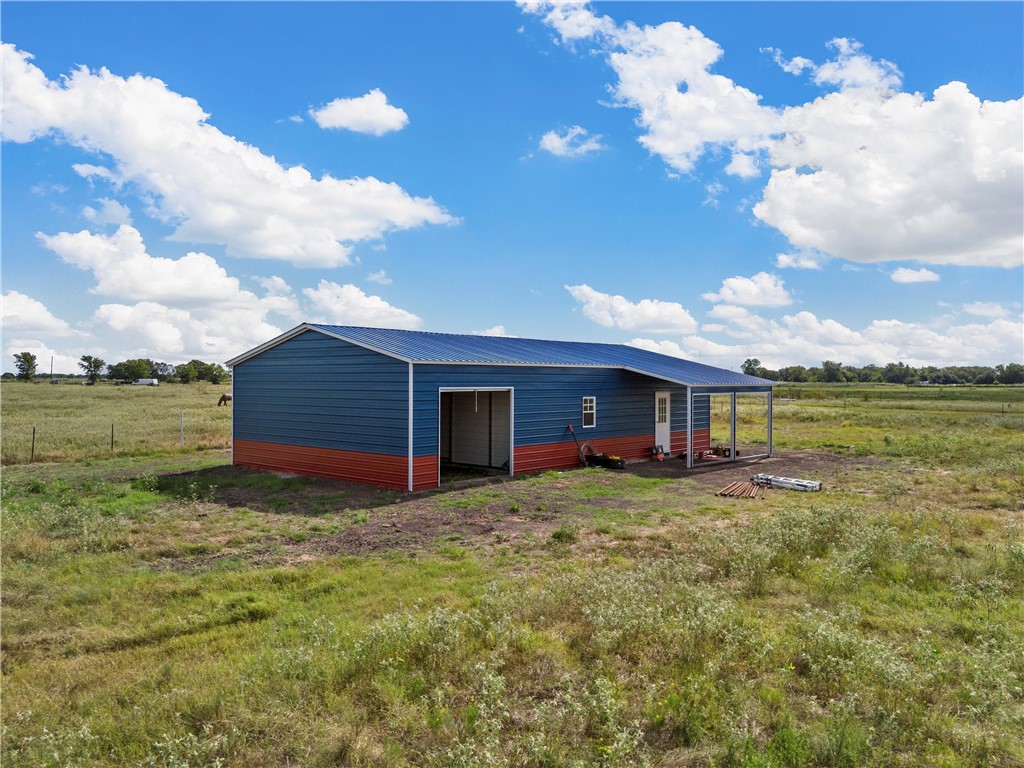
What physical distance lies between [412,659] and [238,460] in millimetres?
16053

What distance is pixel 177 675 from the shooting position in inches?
205

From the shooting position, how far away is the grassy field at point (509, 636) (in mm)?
4336

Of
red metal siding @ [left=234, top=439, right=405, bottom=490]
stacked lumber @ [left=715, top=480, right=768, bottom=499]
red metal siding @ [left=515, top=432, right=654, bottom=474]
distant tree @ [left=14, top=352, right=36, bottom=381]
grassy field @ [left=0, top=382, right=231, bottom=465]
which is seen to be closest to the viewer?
stacked lumber @ [left=715, top=480, right=768, bottom=499]

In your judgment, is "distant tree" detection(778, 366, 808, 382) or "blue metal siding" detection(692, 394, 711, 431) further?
"distant tree" detection(778, 366, 808, 382)

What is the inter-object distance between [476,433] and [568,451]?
3.00 metres

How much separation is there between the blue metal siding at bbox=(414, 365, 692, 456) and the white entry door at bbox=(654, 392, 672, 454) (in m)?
0.26

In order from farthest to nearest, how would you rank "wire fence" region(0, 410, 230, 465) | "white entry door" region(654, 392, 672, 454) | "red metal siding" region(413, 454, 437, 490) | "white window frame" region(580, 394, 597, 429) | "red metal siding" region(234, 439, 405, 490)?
"white entry door" region(654, 392, 672, 454), "wire fence" region(0, 410, 230, 465), "white window frame" region(580, 394, 597, 429), "red metal siding" region(234, 439, 405, 490), "red metal siding" region(413, 454, 437, 490)

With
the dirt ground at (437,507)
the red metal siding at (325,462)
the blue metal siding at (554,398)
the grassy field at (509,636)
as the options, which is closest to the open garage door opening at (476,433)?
the blue metal siding at (554,398)

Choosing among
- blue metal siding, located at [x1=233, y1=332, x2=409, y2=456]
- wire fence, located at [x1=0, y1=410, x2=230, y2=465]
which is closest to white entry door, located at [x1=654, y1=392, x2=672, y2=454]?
blue metal siding, located at [x1=233, y1=332, x2=409, y2=456]

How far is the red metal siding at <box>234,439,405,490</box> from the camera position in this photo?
15.2m

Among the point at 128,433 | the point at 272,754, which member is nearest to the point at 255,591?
the point at 272,754

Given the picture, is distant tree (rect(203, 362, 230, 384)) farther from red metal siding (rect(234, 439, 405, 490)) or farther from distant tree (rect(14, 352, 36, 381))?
red metal siding (rect(234, 439, 405, 490))

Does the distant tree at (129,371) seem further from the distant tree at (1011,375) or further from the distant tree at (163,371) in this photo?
the distant tree at (1011,375)

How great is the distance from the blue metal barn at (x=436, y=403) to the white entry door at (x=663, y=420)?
6 centimetres
